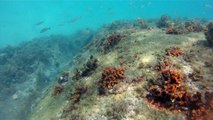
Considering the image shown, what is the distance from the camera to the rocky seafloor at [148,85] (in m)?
6.79

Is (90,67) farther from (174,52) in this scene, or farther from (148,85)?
(174,52)

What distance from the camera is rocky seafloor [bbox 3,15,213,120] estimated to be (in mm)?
6793

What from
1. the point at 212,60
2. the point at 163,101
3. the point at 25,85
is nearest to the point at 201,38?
the point at 212,60

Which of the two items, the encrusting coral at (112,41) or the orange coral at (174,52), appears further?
the encrusting coral at (112,41)

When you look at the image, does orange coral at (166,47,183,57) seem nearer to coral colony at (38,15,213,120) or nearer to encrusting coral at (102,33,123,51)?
coral colony at (38,15,213,120)

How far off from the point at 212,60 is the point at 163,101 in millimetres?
2998

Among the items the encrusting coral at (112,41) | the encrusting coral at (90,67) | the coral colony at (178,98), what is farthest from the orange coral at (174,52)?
the encrusting coral at (112,41)

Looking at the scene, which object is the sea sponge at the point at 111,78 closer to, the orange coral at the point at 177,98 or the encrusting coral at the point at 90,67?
the orange coral at the point at 177,98

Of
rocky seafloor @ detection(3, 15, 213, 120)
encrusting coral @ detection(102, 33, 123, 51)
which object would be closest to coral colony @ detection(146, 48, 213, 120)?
rocky seafloor @ detection(3, 15, 213, 120)

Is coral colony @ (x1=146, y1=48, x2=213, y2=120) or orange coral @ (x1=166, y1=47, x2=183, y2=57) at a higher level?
orange coral @ (x1=166, y1=47, x2=183, y2=57)

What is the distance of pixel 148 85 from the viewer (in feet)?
24.7

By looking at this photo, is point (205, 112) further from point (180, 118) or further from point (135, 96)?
point (135, 96)

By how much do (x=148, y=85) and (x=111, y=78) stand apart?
145 centimetres

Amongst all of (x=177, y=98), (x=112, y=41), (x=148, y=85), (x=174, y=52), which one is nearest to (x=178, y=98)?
(x=177, y=98)
